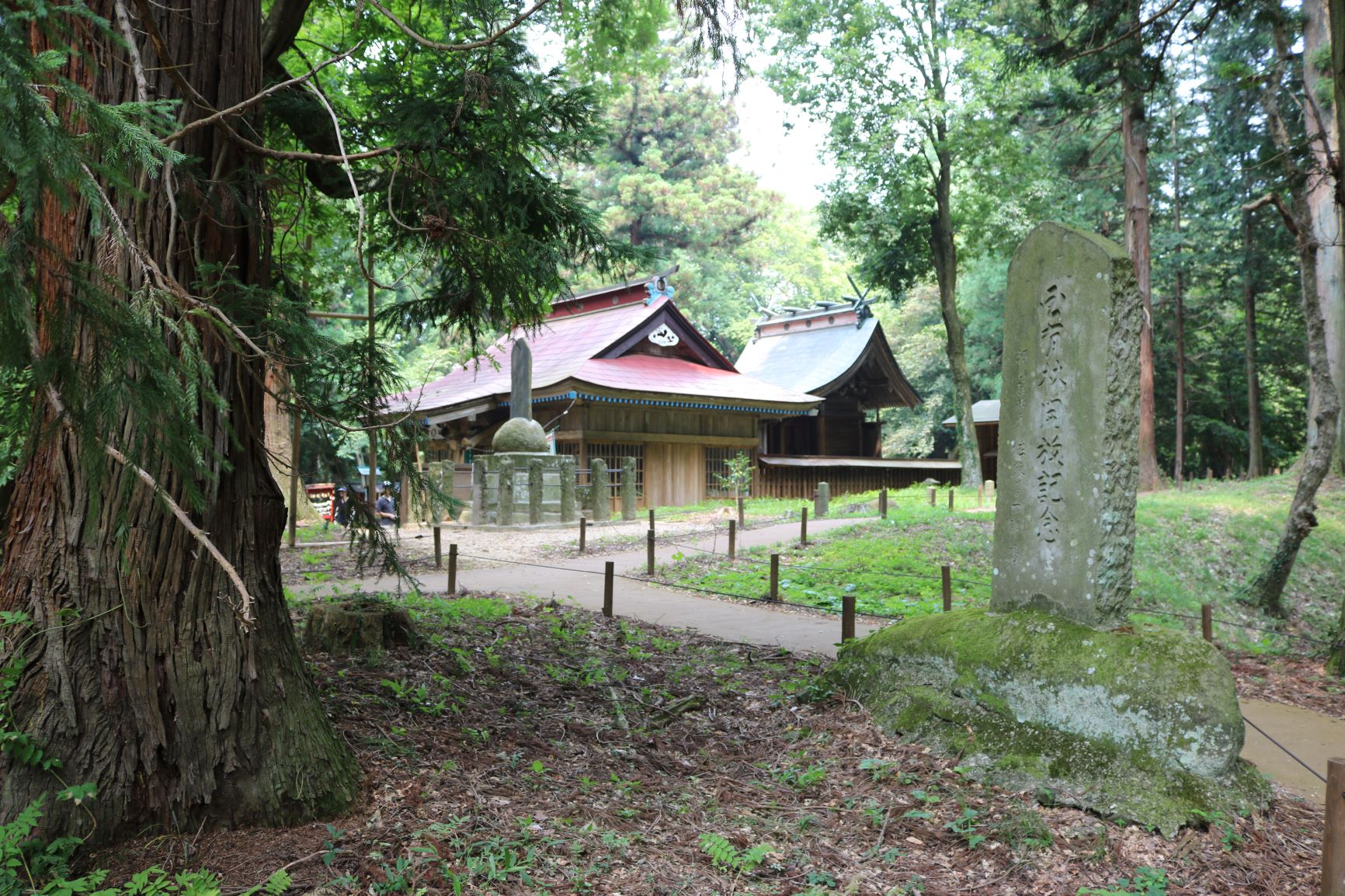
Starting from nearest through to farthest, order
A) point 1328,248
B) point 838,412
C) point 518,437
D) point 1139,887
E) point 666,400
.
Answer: point 1139,887 < point 1328,248 < point 518,437 < point 666,400 < point 838,412

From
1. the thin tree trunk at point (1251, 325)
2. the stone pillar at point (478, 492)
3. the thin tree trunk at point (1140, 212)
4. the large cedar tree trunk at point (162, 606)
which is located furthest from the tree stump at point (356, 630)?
the thin tree trunk at point (1251, 325)

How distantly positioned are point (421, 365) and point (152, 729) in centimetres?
2726

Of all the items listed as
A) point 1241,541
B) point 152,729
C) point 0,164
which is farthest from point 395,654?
point 1241,541

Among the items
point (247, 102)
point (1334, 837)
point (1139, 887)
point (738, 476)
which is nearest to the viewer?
point (247, 102)

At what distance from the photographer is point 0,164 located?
2.07 m

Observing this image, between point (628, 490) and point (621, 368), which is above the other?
point (621, 368)

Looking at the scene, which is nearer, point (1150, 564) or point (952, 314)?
point (1150, 564)

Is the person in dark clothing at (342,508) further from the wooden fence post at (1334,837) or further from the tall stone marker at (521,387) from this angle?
the tall stone marker at (521,387)

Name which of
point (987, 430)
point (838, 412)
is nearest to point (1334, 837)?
point (987, 430)

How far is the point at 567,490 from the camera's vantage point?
18859 mm

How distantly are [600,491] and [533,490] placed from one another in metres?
1.89

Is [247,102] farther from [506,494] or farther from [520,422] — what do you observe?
[520,422]

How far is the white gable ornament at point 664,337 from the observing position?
81.3 ft

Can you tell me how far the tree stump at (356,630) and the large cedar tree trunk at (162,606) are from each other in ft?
7.12
